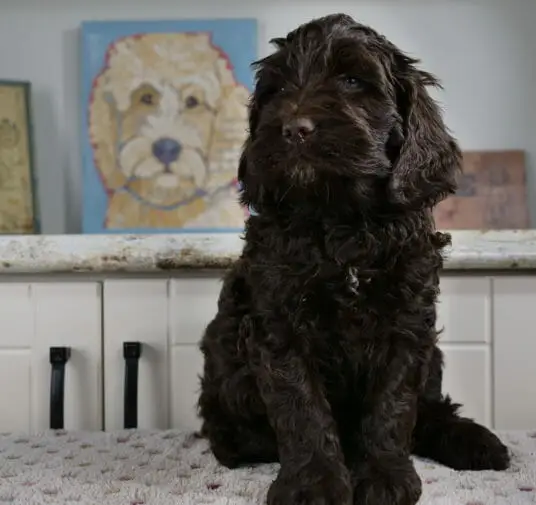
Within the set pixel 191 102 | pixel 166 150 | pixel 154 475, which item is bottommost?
pixel 154 475

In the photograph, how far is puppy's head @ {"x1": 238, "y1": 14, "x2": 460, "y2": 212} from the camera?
92 centimetres

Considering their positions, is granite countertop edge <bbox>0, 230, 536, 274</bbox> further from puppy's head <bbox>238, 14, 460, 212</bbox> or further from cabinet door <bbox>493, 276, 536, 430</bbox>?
puppy's head <bbox>238, 14, 460, 212</bbox>

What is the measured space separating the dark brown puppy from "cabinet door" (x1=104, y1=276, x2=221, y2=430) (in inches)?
17.7

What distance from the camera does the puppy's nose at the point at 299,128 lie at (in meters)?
0.90

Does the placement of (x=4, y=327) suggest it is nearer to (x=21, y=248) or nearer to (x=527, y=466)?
(x=21, y=248)

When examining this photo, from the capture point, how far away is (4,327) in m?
1.52

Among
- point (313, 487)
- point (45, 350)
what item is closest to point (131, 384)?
point (45, 350)

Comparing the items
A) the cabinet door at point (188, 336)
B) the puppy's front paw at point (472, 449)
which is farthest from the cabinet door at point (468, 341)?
the cabinet door at point (188, 336)

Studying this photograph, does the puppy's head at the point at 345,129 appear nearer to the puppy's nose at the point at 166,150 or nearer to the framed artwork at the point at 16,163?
the puppy's nose at the point at 166,150

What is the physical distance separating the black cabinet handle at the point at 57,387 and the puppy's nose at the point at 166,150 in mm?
563

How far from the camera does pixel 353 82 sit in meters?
1.00

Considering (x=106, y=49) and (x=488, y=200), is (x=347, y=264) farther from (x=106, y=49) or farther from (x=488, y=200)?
(x=106, y=49)

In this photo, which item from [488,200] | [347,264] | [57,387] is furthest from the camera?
[488,200]

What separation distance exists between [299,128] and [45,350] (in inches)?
33.7
